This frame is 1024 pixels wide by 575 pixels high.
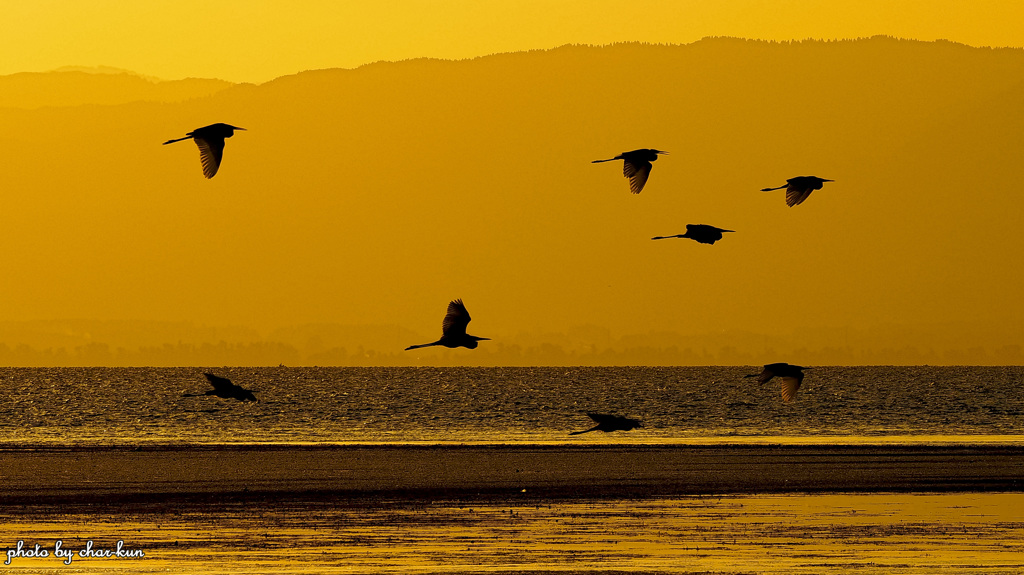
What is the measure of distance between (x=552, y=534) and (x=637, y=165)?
725 centimetres

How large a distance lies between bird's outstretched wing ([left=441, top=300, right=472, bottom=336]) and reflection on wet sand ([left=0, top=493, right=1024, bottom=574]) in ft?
12.7

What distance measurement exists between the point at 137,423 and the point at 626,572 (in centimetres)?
6723

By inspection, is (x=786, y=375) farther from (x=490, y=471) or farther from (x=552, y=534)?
(x=490, y=471)

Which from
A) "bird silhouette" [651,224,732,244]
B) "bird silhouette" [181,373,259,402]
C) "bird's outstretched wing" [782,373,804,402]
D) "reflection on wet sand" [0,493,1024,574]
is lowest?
"reflection on wet sand" [0,493,1024,574]

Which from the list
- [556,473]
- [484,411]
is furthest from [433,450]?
[484,411]

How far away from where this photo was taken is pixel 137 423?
88.7 meters

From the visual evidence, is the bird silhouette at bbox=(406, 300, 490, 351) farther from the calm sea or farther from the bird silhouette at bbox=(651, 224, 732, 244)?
the calm sea

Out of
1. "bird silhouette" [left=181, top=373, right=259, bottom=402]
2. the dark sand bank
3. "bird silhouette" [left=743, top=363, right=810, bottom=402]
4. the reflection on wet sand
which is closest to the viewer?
the reflection on wet sand

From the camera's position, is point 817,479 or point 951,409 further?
point 951,409

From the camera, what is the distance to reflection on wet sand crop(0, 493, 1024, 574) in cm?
2625

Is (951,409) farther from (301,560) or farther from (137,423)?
(301,560)

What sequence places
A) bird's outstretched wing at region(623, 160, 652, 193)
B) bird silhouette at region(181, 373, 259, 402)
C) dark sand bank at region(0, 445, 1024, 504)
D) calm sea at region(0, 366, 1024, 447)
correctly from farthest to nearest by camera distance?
calm sea at region(0, 366, 1024, 447) → dark sand bank at region(0, 445, 1024, 504) → bird silhouette at region(181, 373, 259, 402) → bird's outstretched wing at region(623, 160, 652, 193)

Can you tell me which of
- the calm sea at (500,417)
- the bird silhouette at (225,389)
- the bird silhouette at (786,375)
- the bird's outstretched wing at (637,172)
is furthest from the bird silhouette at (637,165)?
the calm sea at (500,417)

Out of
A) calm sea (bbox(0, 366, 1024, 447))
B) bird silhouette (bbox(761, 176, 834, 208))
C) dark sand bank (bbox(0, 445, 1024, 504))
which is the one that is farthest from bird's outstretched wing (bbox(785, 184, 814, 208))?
calm sea (bbox(0, 366, 1024, 447))
